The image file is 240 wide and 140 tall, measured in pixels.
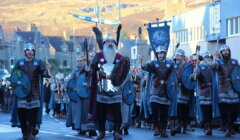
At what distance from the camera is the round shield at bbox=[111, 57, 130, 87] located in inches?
528

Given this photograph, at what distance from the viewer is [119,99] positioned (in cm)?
1363

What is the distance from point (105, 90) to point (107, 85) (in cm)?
11

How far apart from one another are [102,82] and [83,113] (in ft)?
9.31

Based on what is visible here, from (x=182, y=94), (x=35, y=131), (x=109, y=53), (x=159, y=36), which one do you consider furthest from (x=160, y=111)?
(x=159, y=36)

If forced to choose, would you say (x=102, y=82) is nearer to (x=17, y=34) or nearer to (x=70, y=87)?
(x=70, y=87)

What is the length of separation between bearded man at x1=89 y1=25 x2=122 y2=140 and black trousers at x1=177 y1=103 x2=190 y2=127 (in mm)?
3879

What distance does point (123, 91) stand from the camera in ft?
55.2

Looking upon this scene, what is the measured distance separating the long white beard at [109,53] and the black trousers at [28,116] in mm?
2102

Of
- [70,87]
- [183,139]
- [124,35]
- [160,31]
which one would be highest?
[124,35]

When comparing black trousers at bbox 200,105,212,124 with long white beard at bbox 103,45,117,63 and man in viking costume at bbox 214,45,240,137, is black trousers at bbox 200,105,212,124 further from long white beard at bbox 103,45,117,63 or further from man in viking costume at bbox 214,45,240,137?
long white beard at bbox 103,45,117,63

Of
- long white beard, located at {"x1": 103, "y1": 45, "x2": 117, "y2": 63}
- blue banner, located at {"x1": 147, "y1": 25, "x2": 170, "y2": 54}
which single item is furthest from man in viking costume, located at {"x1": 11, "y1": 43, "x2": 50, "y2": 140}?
blue banner, located at {"x1": 147, "y1": 25, "x2": 170, "y2": 54}

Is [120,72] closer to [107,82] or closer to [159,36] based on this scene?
[107,82]

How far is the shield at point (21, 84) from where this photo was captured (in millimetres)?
14477

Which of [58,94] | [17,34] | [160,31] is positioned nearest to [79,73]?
[160,31]
